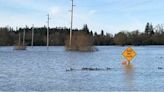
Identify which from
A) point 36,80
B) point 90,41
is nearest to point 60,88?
point 36,80

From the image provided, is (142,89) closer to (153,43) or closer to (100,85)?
(100,85)

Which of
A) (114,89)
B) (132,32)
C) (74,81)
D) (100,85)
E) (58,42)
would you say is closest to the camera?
(114,89)

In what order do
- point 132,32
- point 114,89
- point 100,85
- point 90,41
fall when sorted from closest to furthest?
point 114,89 < point 100,85 < point 90,41 < point 132,32

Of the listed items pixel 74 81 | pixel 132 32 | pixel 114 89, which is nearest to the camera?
pixel 114 89

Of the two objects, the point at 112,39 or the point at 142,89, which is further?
the point at 112,39

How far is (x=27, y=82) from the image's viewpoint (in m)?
21.4

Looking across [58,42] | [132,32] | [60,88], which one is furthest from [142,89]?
[132,32]

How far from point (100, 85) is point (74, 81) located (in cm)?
207

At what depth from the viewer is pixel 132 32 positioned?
6845 inches

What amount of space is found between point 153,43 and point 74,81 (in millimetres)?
156483

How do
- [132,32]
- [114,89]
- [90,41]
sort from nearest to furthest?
[114,89]
[90,41]
[132,32]

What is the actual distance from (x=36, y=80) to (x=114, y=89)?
16.3ft

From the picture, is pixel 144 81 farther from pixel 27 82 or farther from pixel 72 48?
pixel 72 48

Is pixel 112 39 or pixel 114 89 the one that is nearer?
pixel 114 89
